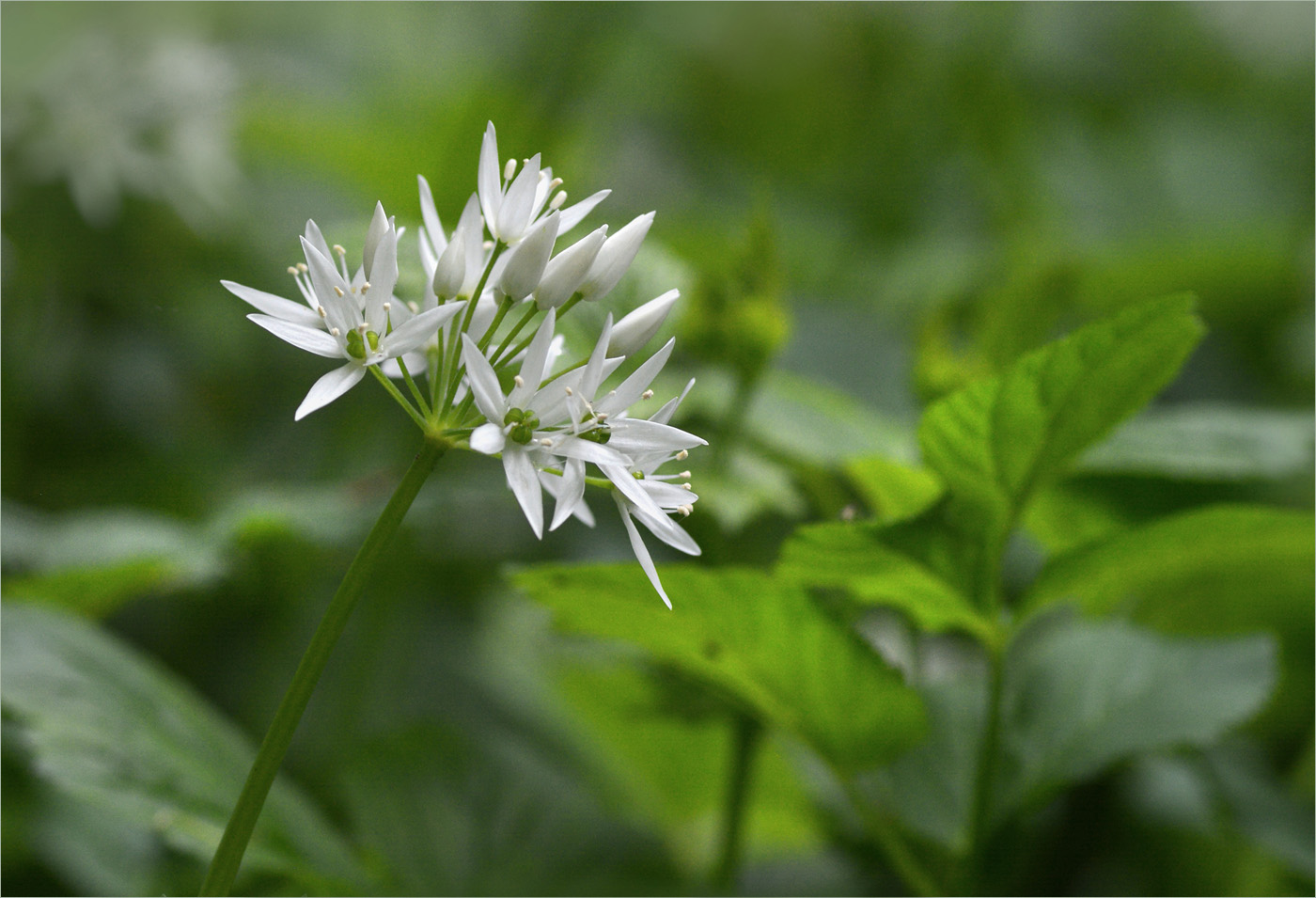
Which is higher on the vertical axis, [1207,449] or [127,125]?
[127,125]

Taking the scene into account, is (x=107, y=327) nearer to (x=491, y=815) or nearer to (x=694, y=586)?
(x=491, y=815)

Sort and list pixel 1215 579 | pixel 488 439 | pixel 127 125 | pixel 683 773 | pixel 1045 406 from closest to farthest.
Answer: pixel 488 439, pixel 1045 406, pixel 1215 579, pixel 683 773, pixel 127 125

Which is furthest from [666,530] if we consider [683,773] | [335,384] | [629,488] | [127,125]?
[127,125]

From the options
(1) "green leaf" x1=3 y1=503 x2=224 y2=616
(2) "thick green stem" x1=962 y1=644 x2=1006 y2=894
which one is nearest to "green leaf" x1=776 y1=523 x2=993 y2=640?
(2) "thick green stem" x1=962 y1=644 x2=1006 y2=894

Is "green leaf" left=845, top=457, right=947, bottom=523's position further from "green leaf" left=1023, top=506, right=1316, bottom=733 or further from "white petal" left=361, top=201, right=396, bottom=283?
"white petal" left=361, top=201, right=396, bottom=283

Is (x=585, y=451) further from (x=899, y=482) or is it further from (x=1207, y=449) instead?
(x=1207, y=449)

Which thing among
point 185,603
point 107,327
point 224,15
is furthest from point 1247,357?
point 224,15
